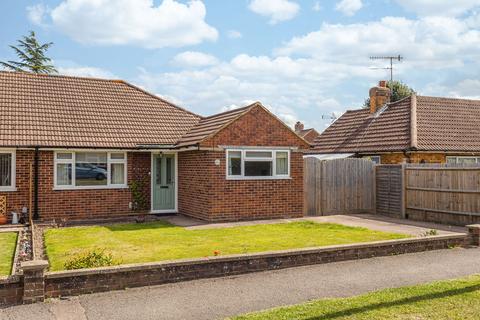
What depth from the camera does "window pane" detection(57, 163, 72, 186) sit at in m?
15.8

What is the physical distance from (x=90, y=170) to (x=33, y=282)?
970 centimetres

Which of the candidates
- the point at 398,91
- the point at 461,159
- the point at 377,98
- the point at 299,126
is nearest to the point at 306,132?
the point at 299,126

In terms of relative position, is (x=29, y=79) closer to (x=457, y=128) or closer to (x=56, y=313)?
(x=56, y=313)

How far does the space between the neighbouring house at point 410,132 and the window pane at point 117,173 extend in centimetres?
1129

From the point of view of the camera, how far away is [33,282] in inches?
276

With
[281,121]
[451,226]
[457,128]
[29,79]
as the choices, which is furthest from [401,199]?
[29,79]

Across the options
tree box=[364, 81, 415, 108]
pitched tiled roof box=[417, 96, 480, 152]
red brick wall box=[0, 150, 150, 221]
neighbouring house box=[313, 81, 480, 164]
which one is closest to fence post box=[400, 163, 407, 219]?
neighbouring house box=[313, 81, 480, 164]

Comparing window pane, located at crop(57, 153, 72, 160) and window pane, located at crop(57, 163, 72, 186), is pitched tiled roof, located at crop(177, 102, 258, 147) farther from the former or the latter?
window pane, located at crop(57, 163, 72, 186)

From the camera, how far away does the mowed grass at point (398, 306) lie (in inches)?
243

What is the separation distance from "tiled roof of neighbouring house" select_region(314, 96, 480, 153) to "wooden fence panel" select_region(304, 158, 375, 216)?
9.69 ft

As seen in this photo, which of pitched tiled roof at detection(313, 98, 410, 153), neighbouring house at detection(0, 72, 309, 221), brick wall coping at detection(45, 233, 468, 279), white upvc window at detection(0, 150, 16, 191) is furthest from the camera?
pitched tiled roof at detection(313, 98, 410, 153)

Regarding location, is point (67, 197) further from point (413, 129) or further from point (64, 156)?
point (413, 129)

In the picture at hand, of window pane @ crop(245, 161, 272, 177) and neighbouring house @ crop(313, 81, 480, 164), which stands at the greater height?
neighbouring house @ crop(313, 81, 480, 164)

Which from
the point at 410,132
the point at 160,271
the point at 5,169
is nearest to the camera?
the point at 160,271
